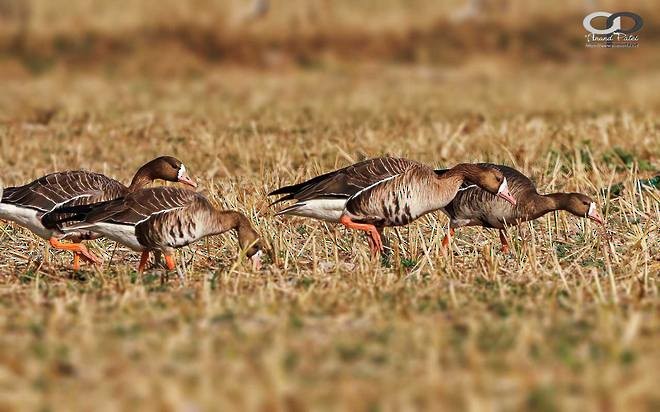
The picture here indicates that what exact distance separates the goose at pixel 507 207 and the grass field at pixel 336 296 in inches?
8.8

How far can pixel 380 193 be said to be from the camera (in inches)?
401

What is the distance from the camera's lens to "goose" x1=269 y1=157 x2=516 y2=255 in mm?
10172

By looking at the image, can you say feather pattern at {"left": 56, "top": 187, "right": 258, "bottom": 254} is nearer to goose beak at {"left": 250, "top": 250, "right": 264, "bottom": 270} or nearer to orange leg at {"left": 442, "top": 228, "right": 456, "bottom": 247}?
goose beak at {"left": 250, "top": 250, "right": 264, "bottom": 270}

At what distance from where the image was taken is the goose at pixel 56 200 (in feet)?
33.6

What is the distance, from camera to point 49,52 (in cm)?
3594

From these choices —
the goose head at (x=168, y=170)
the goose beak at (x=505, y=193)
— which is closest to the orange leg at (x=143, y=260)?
the goose head at (x=168, y=170)

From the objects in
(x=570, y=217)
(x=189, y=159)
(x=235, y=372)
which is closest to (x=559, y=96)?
(x=189, y=159)

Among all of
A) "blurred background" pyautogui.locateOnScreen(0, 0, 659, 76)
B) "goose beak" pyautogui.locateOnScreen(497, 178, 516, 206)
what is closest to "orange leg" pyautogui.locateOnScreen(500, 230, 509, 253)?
"goose beak" pyautogui.locateOnScreen(497, 178, 516, 206)

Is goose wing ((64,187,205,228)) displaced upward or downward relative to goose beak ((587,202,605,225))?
upward

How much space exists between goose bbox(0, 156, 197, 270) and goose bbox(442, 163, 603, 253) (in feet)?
11.0

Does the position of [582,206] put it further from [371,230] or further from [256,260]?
[256,260]

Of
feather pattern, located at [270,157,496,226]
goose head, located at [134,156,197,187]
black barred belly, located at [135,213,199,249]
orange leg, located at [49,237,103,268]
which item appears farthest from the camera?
goose head, located at [134,156,197,187]

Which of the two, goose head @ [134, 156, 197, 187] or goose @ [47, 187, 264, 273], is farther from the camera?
goose head @ [134, 156, 197, 187]

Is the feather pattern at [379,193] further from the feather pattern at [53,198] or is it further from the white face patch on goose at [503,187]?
the feather pattern at [53,198]
